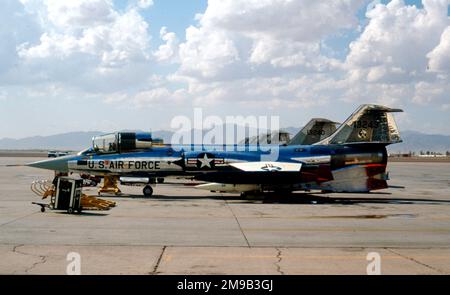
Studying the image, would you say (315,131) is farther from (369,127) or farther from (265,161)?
(265,161)

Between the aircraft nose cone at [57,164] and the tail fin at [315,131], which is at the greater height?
the tail fin at [315,131]

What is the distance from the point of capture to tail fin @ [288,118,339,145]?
32.8m

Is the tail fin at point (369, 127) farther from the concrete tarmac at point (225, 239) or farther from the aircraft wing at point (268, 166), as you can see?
the concrete tarmac at point (225, 239)

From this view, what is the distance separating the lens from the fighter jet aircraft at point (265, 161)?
22969mm

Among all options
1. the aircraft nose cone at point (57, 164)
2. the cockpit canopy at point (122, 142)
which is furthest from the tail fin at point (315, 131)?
the aircraft nose cone at point (57, 164)

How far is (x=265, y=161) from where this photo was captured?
23.7 meters

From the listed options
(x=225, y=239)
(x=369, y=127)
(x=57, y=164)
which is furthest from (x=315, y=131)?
(x=225, y=239)

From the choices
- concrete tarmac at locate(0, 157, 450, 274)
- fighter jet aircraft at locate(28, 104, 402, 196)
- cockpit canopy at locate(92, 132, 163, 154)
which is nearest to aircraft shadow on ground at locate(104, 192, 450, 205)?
fighter jet aircraft at locate(28, 104, 402, 196)

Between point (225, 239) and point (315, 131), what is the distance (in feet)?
71.7

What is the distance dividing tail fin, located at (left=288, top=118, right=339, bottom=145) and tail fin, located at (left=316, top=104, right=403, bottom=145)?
29.4 ft

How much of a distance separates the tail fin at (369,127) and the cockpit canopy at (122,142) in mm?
9048
